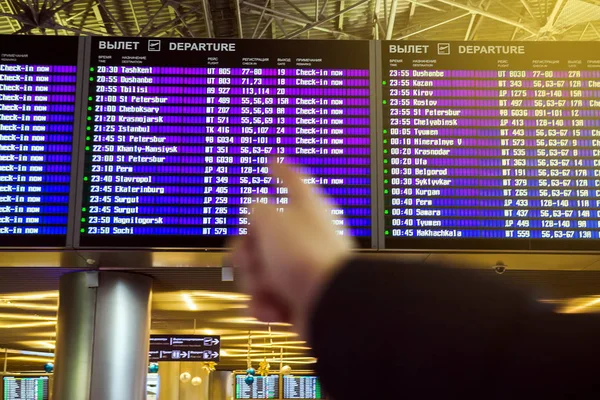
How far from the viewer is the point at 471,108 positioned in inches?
231

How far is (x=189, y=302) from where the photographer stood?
10.5 m

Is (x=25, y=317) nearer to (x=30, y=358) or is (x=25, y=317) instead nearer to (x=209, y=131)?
(x=209, y=131)

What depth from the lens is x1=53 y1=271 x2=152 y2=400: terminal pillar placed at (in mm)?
7617

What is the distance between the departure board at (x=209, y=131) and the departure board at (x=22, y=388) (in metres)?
20.0

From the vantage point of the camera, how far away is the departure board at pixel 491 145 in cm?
566

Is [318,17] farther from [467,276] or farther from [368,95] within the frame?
[467,276]

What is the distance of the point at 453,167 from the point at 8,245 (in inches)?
124

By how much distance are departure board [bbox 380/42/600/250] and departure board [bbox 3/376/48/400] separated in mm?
20830

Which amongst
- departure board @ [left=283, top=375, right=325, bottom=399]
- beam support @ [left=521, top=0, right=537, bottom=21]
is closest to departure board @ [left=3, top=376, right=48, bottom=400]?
departure board @ [left=283, top=375, right=325, bottom=399]

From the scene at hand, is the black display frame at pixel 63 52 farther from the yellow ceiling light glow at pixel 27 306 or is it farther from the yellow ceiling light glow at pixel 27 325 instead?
the yellow ceiling light glow at pixel 27 325

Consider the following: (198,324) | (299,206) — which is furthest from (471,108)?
(198,324)

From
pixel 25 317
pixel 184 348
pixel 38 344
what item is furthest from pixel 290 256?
pixel 38 344

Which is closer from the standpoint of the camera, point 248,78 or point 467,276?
point 467,276

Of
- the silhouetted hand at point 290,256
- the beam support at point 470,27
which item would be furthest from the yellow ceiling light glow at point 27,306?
the silhouetted hand at point 290,256
